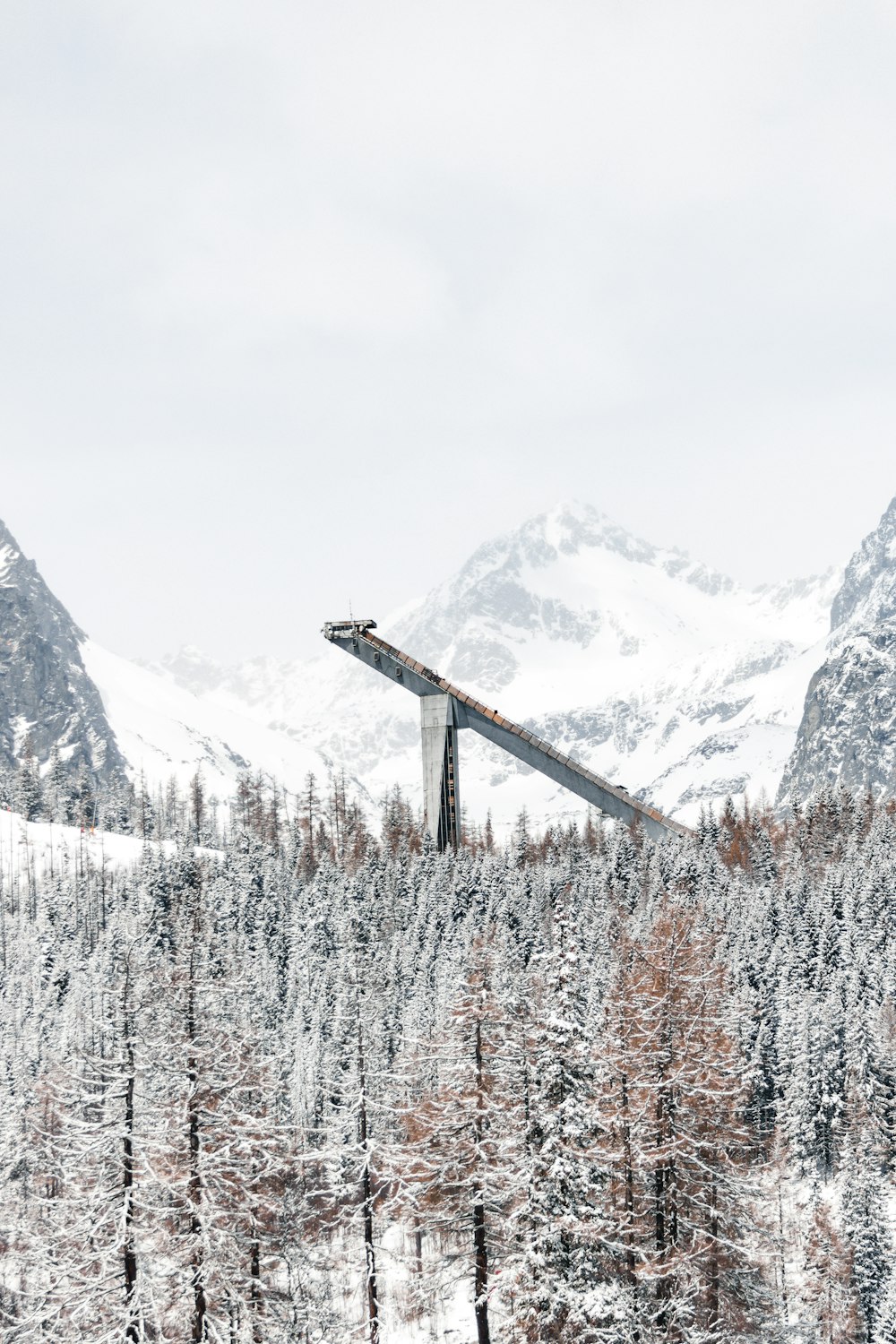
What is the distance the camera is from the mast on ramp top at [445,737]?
10875cm

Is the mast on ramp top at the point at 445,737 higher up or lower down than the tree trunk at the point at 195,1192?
higher up

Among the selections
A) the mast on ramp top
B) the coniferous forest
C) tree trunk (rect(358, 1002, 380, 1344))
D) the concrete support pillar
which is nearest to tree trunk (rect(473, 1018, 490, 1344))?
the coniferous forest

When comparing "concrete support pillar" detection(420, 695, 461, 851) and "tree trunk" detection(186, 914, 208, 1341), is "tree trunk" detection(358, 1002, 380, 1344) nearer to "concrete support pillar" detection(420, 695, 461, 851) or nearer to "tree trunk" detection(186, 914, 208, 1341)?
"tree trunk" detection(186, 914, 208, 1341)

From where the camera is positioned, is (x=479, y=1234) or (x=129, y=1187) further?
(x=479, y=1234)

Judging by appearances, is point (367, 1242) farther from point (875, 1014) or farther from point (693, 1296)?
point (875, 1014)

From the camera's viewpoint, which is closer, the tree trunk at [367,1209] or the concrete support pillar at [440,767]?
the tree trunk at [367,1209]

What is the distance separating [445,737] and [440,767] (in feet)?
13.4

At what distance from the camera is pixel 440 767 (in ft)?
364

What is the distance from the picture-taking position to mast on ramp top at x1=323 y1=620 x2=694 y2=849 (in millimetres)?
108750

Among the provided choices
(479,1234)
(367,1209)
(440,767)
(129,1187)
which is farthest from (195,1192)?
(440,767)

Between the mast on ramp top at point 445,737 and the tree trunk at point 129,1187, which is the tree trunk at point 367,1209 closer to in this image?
the tree trunk at point 129,1187

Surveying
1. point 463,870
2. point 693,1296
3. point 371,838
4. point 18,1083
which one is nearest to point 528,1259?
point 693,1296

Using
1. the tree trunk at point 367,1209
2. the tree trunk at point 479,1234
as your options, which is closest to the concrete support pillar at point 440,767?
the tree trunk at point 367,1209

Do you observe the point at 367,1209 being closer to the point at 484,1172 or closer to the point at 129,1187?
the point at 484,1172
